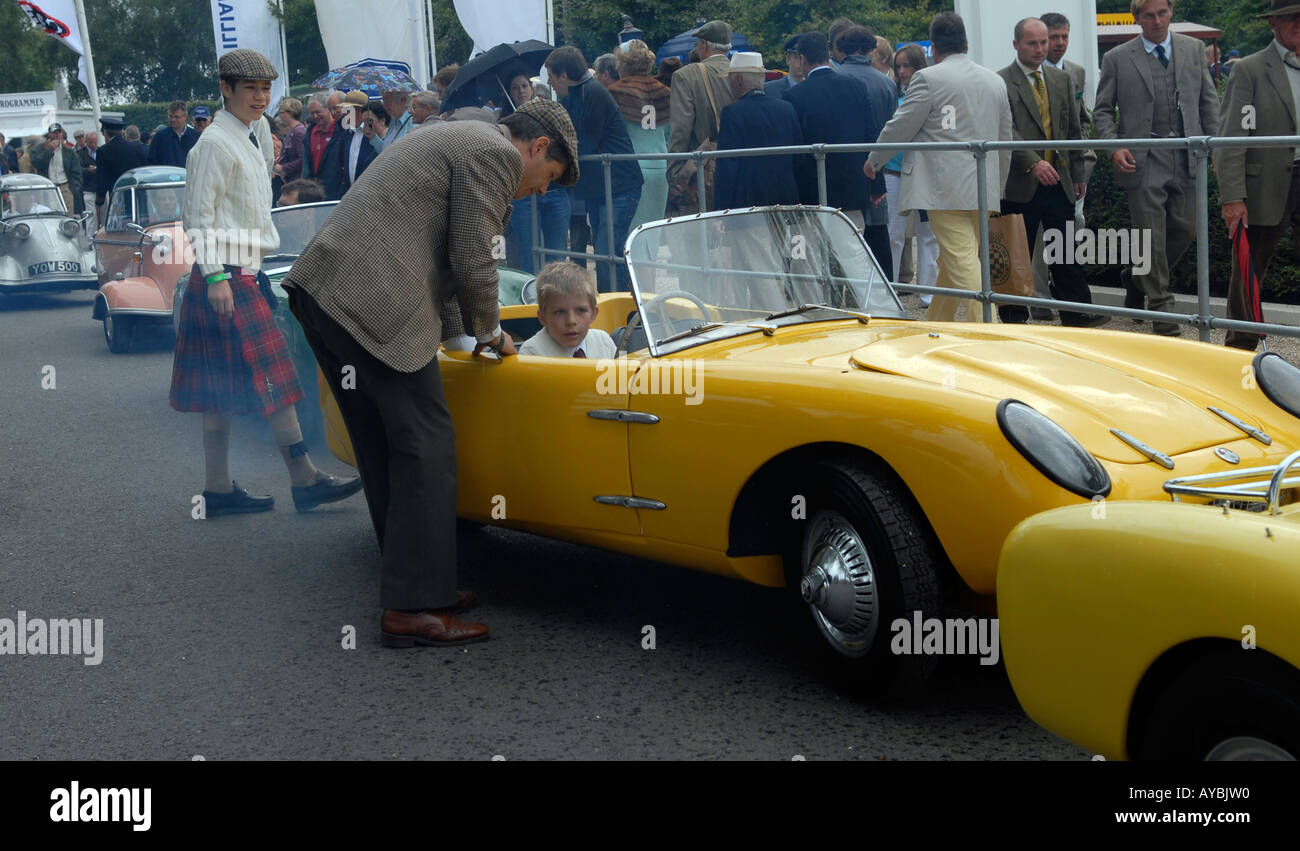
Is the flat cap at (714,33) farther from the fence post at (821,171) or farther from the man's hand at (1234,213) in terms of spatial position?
the man's hand at (1234,213)

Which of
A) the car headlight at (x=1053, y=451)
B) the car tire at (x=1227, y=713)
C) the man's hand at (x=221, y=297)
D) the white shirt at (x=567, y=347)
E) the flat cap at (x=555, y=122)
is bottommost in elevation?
the car tire at (x=1227, y=713)

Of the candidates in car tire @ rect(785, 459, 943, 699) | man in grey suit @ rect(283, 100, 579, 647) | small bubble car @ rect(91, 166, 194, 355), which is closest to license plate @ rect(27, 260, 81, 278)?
small bubble car @ rect(91, 166, 194, 355)

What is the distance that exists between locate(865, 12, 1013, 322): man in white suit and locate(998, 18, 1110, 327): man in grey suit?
29cm

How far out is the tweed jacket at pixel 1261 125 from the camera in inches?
278

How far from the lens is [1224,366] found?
14.0ft

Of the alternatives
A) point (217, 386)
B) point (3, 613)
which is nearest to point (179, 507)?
point (217, 386)

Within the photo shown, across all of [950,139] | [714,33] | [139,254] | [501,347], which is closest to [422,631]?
[501,347]

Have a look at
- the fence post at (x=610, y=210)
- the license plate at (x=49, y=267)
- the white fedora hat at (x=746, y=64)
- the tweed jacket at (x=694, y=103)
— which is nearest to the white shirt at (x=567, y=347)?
the white fedora hat at (x=746, y=64)

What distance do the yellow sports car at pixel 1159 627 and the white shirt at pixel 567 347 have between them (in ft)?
8.20

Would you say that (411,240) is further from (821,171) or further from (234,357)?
(821,171)

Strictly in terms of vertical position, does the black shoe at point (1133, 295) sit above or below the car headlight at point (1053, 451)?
below

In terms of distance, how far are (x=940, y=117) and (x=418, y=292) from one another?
468cm
